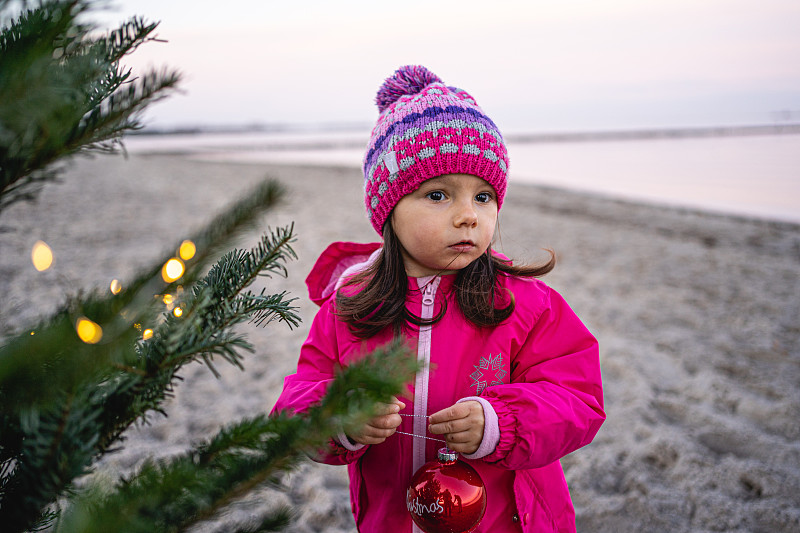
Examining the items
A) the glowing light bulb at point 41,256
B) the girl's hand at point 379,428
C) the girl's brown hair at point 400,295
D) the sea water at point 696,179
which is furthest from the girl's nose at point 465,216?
the sea water at point 696,179

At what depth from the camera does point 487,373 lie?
1763 millimetres

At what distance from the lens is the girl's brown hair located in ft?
5.91

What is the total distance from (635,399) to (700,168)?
15123mm

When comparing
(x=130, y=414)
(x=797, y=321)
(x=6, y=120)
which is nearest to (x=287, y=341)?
(x=130, y=414)

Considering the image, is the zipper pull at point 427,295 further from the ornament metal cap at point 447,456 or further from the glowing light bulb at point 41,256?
the glowing light bulb at point 41,256

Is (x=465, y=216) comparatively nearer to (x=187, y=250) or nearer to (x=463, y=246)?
(x=463, y=246)

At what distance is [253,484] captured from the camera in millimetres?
717

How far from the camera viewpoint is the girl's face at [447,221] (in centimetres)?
174

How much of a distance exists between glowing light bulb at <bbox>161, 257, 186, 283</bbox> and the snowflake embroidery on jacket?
118cm

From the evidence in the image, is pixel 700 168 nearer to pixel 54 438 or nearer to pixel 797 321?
pixel 797 321

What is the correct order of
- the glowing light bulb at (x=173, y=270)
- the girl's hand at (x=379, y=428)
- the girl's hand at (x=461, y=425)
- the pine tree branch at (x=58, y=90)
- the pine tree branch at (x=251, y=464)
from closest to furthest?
the pine tree branch at (x=58, y=90), the pine tree branch at (x=251, y=464), the glowing light bulb at (x=173, y=270), the girl's hand at (x=379, y=428), the girl's hand at (x=461, y=425)

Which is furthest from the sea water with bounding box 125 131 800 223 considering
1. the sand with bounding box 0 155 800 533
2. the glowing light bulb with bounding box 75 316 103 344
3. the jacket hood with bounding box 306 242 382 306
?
the glowing light bulb with bounding box 75 316 103 344

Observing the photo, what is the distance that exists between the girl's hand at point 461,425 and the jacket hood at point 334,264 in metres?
0.80

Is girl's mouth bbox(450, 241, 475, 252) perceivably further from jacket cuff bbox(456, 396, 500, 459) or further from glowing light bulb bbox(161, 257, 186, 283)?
glowing light bulb bbox(161, 257, 186, 283)
